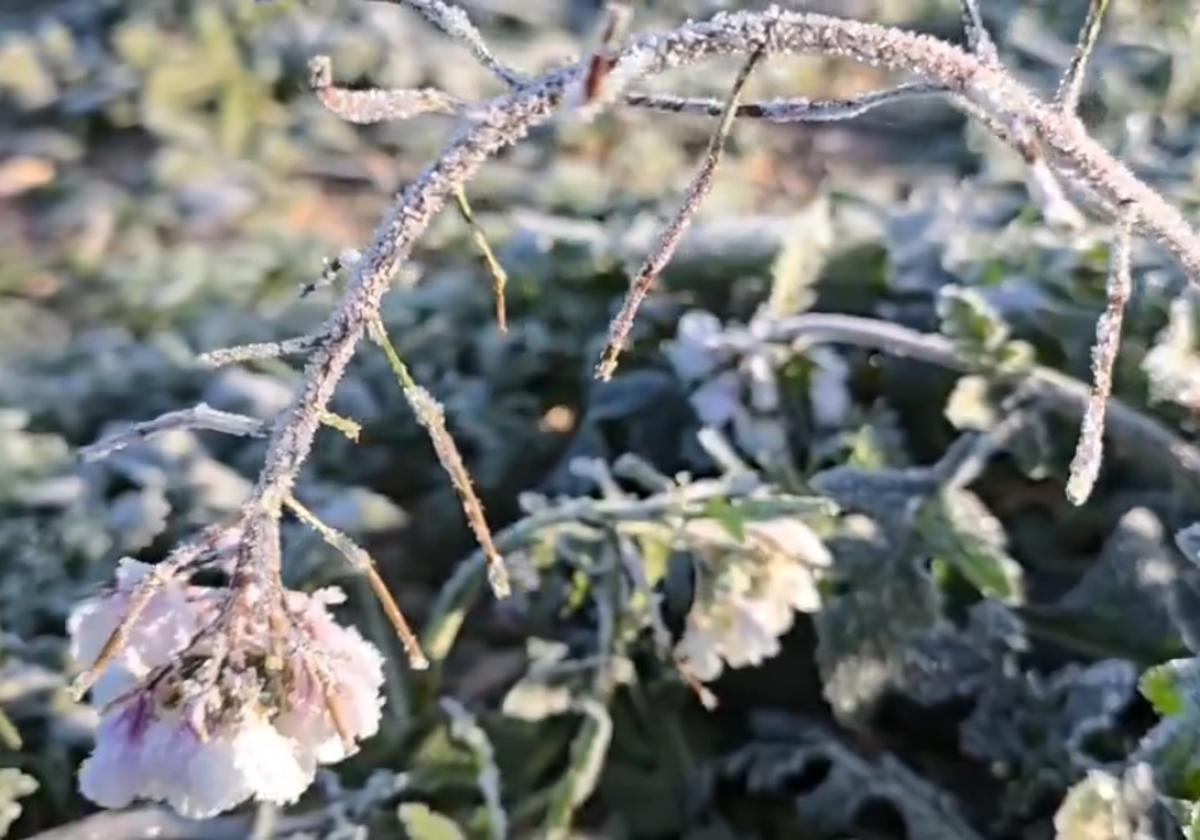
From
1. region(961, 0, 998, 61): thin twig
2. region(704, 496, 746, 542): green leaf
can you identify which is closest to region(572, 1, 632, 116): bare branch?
region(961, 0, 998, 61): thin twig

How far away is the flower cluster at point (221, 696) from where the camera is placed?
34.4 inches

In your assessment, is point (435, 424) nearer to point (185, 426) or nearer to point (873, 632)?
point (185, 426)

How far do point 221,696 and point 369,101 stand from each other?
0.31 metres

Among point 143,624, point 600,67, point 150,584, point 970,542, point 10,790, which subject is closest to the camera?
point 600,67

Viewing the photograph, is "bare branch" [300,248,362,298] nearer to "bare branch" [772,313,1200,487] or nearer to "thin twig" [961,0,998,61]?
"thin twig" [961,0,998,61]

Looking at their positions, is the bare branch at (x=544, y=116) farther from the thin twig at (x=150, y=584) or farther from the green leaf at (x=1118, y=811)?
the green leaf at (x=1118, y=811)

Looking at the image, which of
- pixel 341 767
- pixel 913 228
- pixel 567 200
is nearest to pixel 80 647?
pixel 341 767

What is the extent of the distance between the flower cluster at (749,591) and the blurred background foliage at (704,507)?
10 millimetres

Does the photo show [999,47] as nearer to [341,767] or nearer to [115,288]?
[115,288]

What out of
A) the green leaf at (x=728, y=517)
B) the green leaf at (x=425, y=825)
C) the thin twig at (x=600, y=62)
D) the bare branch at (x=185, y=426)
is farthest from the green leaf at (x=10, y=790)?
the thin twig at (x=600, y=62)

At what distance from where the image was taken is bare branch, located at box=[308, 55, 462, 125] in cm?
80

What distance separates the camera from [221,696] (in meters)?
0.88

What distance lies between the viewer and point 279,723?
35.8 inches

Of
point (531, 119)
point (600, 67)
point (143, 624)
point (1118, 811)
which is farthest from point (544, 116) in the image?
point (1118, 811)
